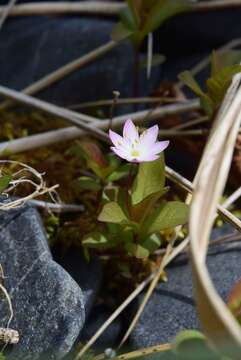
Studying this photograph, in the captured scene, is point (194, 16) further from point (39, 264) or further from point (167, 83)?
point (39, 264)

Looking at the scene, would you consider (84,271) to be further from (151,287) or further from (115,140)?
(115,140)

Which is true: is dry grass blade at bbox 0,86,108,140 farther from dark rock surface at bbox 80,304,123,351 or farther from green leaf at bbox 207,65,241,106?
dark rock surface at bbox 80,304,123,351

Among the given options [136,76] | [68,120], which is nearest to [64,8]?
[136,76]

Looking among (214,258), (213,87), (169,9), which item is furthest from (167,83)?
(214,258)

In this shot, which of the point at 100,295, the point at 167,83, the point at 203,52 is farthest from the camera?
the point at 203,52

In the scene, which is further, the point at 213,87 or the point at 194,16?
the point at 194,16

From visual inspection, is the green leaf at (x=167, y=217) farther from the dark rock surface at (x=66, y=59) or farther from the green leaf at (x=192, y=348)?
the dark rock surface at (x=66, y=59)
